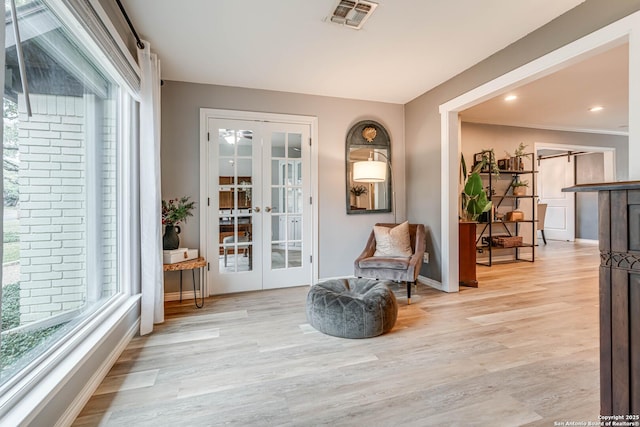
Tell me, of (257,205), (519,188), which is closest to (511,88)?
(257,205)

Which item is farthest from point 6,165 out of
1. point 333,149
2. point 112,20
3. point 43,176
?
point 333,149

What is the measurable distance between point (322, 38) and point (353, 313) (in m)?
2.24

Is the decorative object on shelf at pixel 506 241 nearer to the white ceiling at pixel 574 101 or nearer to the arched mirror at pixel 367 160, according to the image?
the white ceiling at pixel 574 101

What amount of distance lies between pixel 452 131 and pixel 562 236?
664 cm

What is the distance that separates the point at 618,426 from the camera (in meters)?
→ 1.06

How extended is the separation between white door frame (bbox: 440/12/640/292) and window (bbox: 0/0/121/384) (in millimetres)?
3127

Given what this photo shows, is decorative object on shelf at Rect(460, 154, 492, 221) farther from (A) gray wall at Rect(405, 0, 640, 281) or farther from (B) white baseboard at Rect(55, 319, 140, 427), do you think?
(B) white baseboard at Rect(55, 319, 140, 427)

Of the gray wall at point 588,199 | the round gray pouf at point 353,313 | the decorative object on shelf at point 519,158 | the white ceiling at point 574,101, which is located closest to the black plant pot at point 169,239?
the round gray pouf at point 353,313

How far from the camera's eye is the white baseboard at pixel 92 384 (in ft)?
4.61

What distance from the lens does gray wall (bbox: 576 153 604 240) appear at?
717 centimetres

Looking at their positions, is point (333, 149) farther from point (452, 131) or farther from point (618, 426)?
point (618, 426)

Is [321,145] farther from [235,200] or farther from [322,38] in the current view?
[322,38]

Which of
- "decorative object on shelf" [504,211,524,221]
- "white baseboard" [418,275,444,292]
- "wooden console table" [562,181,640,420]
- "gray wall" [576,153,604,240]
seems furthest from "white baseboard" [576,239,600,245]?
"wooden console table" [562,181,640,420]

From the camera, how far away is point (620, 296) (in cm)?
105
